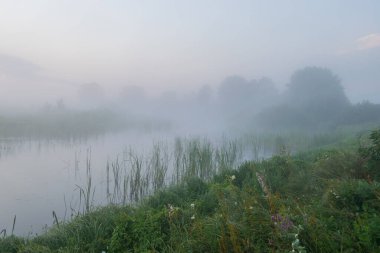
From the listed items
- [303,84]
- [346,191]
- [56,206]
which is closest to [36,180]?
[56,206]

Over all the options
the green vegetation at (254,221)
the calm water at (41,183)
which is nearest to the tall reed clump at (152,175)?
the calm water at (41,183)

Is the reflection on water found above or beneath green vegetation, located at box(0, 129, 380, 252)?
beneath

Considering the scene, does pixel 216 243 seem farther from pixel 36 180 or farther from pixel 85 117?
pixel 85 117

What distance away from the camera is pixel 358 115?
34.4 meters

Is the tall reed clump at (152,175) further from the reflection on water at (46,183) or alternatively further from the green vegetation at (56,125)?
the green vegetation at (56,125)

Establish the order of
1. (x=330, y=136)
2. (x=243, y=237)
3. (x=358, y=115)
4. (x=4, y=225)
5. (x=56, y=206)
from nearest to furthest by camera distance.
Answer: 1. (x=243, y=237)
2. (x=4, y=225)
3. (x=56, y=206)
4. (x=330, y=136)
5. (x=358, y=115)

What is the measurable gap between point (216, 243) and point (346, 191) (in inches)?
68.9

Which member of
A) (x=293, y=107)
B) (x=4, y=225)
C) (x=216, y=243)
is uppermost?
(x=293, y=107)

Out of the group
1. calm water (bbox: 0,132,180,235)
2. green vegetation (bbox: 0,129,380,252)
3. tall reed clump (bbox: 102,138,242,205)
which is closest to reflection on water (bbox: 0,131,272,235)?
calm water (bbox: 0,132,180,235)

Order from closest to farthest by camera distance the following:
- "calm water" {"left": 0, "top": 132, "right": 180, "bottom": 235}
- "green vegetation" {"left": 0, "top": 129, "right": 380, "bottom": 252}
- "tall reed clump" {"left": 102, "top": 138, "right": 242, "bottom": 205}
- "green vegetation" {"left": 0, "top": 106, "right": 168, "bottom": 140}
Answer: "green vegetation" {"left": 0, "top": 129, "right": 380, "bottom": 252}
"calm water" {"left": 0, "top": 132, "right": 180, "bottom": 235}
"tall reed clump" {"left": 102, "top": 138, "right": 242, "bottom": 205}
"green vegetation" {"left": 0, "top": 106, "right": 168, "bottom": 140}

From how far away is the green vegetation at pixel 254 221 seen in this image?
2996 mm

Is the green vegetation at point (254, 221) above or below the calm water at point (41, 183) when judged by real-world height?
above

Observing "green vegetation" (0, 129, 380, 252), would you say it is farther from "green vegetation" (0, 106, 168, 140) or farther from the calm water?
"green vegetation" (0, 106, 168, 140)

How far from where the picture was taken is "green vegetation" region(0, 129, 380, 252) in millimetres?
2996
